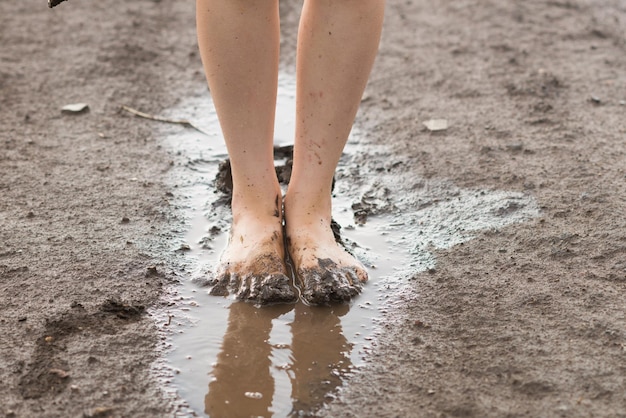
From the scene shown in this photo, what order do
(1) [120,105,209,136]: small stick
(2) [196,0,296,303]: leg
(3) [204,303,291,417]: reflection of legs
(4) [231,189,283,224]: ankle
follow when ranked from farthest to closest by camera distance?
(1) [120,105,209,136]: small stick, (4) [231,189,283,224]: ankle, (2) [196,0,296,303]: leg, (3) [204,303,291,417]: reflection of legs

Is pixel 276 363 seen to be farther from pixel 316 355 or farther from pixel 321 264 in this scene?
pixel 321 264

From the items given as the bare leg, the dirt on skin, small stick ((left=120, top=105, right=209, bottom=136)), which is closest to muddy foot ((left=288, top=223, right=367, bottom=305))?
the bare leg

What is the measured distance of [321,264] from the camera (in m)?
2.39

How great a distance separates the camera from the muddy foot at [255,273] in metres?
2.35

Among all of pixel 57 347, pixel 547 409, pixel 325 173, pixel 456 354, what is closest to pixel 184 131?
pixel 325 173

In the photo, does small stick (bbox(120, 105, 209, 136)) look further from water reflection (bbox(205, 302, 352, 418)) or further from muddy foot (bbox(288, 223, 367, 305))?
water reflection (bbox(205, 302, 352, 418))

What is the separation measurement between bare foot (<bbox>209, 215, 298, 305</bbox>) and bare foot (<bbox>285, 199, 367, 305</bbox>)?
0.04 metres

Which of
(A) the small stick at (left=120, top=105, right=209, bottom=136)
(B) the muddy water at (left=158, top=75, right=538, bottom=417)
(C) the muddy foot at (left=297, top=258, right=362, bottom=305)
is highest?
(C) the muddy foot at (left=297, top=258, right=362, bottom=305)

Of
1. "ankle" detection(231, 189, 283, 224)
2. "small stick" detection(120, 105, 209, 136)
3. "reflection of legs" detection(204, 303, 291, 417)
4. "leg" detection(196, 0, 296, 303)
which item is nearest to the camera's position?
"reflection of legs" detection(204, 303, 291, 417)

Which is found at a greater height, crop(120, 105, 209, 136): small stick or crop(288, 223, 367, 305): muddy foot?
crop(288, 223, 367, 305): muddy foot

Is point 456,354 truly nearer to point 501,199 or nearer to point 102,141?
point 501,199

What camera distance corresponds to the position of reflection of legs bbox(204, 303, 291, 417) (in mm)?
1961

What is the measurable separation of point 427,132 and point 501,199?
0.67 m

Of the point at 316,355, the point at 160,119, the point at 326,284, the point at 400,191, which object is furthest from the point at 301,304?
the point at 160,119
